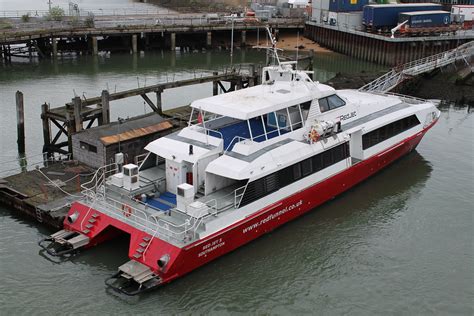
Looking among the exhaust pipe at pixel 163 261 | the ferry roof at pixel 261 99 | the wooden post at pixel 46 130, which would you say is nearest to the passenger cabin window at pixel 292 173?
the ferry roof at pixel 261 99

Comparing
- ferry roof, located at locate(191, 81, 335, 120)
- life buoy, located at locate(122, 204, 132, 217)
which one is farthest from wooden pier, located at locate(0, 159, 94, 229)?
ferry roof, located at locate(191, 81, 335, 120)

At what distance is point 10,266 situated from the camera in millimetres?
15930

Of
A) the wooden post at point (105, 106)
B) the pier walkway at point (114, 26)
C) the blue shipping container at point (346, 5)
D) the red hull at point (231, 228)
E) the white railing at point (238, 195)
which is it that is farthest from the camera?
the blue shipping container at point (346, 5)

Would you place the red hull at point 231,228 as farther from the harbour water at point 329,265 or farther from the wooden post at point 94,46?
the wooden post at point 94,46

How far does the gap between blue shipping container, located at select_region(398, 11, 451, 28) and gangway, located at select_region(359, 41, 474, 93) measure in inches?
241

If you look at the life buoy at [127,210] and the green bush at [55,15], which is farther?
the green bush at [55,15]

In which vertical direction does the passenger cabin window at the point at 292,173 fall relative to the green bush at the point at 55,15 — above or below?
below

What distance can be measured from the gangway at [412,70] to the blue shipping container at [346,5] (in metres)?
13.2

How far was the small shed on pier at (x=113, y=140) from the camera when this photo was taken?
2047 cm

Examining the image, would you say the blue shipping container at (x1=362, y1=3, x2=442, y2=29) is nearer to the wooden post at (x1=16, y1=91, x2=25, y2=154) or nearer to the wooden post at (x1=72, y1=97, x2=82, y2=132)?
the wooden post at (x1=72, y1=97, x2=82, y2=132)

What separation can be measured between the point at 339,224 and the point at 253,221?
379 centimetres

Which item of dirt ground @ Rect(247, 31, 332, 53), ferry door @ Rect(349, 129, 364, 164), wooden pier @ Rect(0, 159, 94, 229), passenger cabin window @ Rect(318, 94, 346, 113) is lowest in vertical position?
wooden pier @ Rect(0, 159, 94, 229)

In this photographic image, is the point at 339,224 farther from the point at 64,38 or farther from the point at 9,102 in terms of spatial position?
the point at 64,38

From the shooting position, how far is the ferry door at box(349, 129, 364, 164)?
21016 millimetres
